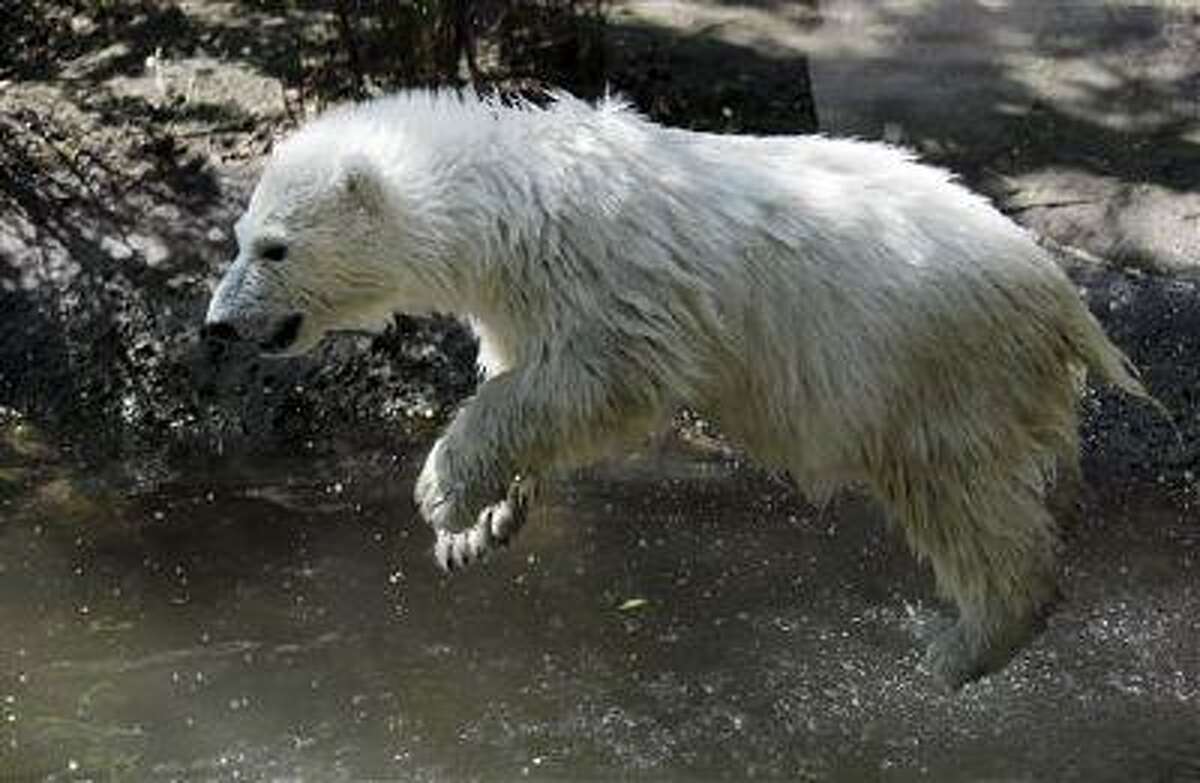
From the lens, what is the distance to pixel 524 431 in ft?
15.8

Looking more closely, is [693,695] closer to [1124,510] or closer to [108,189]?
[1124,510]

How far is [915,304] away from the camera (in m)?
4.84

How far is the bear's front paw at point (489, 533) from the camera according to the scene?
5332 mm

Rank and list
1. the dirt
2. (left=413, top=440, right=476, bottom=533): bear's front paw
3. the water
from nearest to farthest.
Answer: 1. (left=413, top=440, right=476, bottom=533): bear's front paw
2. the water
3. the dirt

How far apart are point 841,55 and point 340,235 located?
13.5ft

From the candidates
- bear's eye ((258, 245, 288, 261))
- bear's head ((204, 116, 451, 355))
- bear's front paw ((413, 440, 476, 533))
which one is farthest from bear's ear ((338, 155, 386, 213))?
bear's front paw ((413, 440, 476, 533))

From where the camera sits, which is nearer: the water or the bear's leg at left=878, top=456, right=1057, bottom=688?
the bear's leg at left=878, top=456, right=1057, bottom=688

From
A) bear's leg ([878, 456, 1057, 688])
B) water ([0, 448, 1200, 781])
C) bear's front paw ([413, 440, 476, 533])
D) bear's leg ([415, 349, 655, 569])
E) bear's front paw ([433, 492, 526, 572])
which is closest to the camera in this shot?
bear's leg ([415, 349, 655, 569])

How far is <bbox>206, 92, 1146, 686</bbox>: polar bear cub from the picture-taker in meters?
4.85

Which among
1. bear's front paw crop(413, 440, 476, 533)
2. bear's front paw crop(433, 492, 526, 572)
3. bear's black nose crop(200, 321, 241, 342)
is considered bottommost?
bear's front paw crop(433, 492, 526, 572)

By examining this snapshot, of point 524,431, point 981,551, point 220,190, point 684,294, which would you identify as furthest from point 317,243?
point 220,190

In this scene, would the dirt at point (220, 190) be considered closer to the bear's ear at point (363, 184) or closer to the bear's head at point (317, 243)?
the bear's head at point (317, 243)

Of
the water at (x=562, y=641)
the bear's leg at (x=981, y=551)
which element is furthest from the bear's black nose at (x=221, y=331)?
the bear's leg at (x=981, y=551)

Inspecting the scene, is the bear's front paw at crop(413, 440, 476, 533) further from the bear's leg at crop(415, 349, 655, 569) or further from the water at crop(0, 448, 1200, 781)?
the water at crop(0, 448, 1200, 781)
